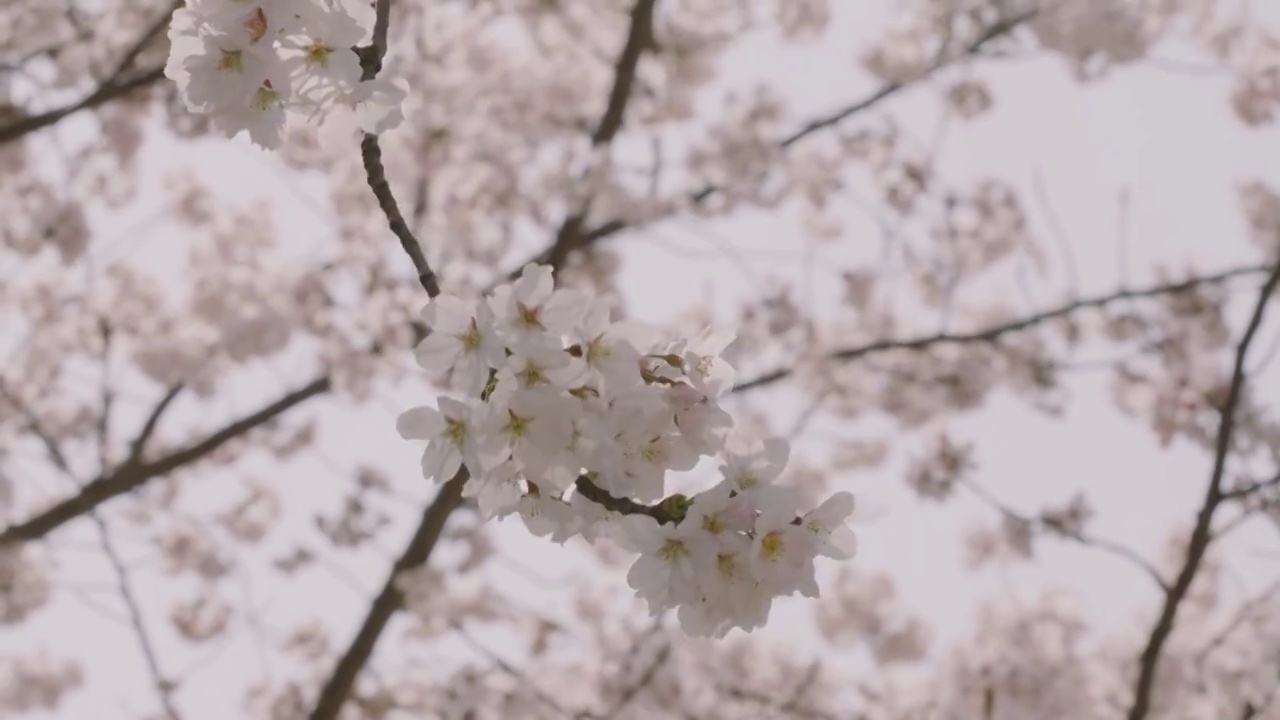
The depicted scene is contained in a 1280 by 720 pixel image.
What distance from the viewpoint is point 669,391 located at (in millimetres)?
1384

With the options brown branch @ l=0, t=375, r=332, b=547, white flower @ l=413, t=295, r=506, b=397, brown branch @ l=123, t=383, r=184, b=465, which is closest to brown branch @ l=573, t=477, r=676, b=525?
white flower @ l=413, t=295, r=506, b=397

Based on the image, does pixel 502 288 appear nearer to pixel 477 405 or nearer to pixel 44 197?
pixel 477 405

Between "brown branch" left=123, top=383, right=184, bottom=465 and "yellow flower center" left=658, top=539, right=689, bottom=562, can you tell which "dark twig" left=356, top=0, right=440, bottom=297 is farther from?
"brown branch" left=123, top=383, right=184, bottom=465

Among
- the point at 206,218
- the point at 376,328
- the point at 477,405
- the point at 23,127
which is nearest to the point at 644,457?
the point at 477,405

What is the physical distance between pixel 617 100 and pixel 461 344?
4.48 meters

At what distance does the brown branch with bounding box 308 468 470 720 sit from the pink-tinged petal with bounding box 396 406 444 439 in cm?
309

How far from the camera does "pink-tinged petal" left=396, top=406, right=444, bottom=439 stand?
4.56 feet

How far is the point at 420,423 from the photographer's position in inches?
55.4

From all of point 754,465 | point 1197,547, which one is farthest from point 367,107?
point 1197,547

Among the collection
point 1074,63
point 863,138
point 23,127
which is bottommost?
point 23,127

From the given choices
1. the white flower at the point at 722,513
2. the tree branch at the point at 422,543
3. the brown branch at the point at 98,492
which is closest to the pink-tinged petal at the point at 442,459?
the white flower at the point at 722,513

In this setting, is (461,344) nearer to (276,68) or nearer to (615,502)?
(615,502)

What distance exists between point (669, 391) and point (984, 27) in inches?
223

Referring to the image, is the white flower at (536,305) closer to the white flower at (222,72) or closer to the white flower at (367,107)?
the white flower at (367,107)
